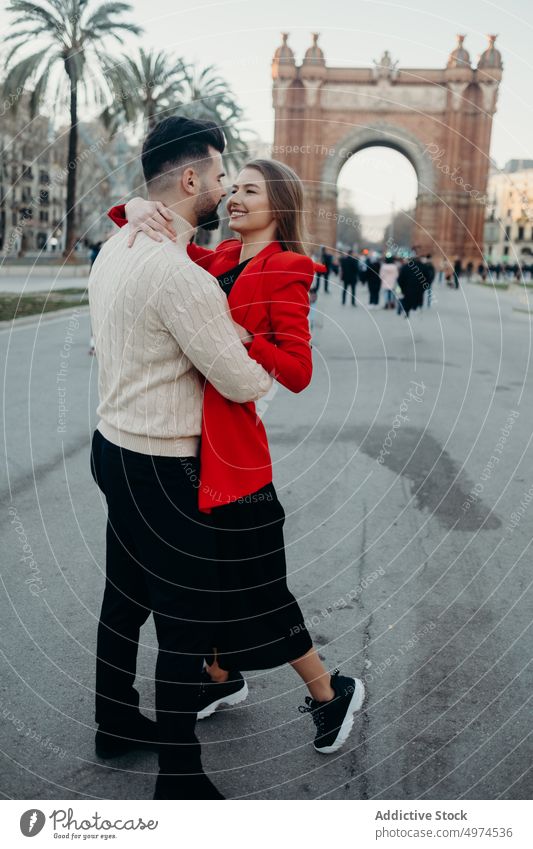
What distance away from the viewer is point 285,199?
278cm

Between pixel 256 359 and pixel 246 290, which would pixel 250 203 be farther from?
pixel 256 359

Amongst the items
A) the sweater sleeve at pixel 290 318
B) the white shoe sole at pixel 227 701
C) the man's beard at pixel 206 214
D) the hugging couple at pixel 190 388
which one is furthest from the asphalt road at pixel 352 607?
the man's beard at pixel 206 214

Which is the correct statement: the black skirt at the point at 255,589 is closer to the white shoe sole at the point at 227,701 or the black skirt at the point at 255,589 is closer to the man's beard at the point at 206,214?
the white shoe sole at the point at 227,701

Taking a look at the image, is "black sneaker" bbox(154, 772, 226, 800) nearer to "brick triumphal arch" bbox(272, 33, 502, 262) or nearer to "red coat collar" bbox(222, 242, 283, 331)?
"red coat collar" bbox(222, 242, 283, 331)

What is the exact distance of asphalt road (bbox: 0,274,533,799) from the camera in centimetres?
292

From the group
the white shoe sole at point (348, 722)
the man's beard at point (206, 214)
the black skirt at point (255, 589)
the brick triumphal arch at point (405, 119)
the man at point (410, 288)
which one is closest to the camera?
the man's beard at point (206, 214)

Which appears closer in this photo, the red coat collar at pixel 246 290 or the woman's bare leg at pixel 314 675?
the red coat collar at pixel 246 290

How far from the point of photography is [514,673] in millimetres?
3621

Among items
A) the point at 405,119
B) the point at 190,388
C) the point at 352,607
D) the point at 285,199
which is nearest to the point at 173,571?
the point at 190,388

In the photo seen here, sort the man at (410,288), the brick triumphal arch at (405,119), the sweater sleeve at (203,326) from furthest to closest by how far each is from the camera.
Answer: the brick triumphal arch at (405,119) < the man at (410,288) < the sweater sleeve at (203,326)

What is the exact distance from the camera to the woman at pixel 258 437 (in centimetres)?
262

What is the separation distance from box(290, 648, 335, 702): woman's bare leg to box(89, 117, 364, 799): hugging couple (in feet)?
1.09

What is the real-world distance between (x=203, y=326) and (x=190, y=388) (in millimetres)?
255

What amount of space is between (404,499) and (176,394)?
3839 millimetres
